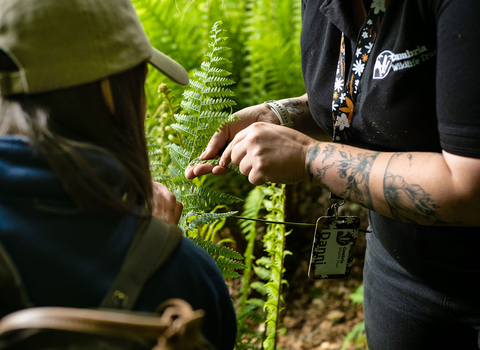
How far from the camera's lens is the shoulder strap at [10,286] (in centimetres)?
53

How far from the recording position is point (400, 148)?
1019 millimetres

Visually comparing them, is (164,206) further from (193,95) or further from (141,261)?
(193,95)

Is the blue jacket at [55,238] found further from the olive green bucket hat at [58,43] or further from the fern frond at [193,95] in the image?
the fern frond at [193,95]

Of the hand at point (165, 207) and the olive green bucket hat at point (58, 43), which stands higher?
the olive green bucket hat at point (58, 43)

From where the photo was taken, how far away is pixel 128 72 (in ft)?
2.30

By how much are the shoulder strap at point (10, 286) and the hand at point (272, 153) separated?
25.4 inches

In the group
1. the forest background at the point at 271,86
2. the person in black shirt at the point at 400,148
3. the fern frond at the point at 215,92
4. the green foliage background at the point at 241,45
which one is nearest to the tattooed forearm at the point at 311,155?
the person in black shirt at the point at 400,148

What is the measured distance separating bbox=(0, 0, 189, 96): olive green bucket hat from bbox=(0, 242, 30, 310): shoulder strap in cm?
26

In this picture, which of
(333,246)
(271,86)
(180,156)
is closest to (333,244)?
(333,246)

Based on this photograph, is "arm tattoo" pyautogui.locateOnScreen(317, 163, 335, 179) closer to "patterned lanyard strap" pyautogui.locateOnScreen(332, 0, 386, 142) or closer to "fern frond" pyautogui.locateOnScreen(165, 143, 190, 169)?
"patterned lanyard strap" pyautogui.locateOnScreen(332, 0, 386, 142)

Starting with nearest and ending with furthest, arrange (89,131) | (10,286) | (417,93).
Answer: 1. (10,286)
2. (89,131)
3. (417,93)

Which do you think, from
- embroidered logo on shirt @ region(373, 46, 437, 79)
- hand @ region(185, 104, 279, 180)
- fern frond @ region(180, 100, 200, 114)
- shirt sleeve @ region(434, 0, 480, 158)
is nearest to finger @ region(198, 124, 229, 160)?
hand @ region(185, 104, 279, 180)

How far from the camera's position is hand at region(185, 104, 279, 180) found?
1.17 metres

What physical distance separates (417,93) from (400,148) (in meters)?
0.17
